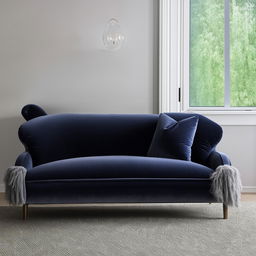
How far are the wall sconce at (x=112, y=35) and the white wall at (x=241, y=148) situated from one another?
4.18ft

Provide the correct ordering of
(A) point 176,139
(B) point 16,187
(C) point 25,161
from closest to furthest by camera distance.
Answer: (B) point 16,187
(C) point 25,161
(A) point 176,139

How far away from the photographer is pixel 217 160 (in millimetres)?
4332

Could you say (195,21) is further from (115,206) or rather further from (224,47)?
(115,206)

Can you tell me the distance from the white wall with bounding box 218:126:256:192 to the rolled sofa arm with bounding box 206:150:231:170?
1.06 m

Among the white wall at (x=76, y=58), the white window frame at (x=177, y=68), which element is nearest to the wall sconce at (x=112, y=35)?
the white wall at (x=76, y=58)

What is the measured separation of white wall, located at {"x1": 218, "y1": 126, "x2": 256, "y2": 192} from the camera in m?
5.54

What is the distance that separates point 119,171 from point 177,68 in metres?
1.70

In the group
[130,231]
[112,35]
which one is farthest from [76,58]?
[130,231]

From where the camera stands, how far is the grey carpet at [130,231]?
3361 mm

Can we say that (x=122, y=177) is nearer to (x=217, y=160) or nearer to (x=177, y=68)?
(x=217, y=160)

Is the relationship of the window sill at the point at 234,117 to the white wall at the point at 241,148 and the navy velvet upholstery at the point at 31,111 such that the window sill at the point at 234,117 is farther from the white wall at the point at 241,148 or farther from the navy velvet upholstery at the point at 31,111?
the navy velvet upholstery at the point at 31,111

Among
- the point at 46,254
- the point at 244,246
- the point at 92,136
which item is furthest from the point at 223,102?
the point at 46,254

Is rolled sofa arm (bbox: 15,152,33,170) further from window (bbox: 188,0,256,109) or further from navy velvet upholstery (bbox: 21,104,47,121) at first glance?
window (bbox: 188,0,256,109)

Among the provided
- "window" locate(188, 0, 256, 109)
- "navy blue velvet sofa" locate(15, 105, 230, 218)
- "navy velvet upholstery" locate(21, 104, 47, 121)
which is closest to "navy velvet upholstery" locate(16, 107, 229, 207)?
"navy blue velvet sofa" locate(15, 105, 230, 218)
